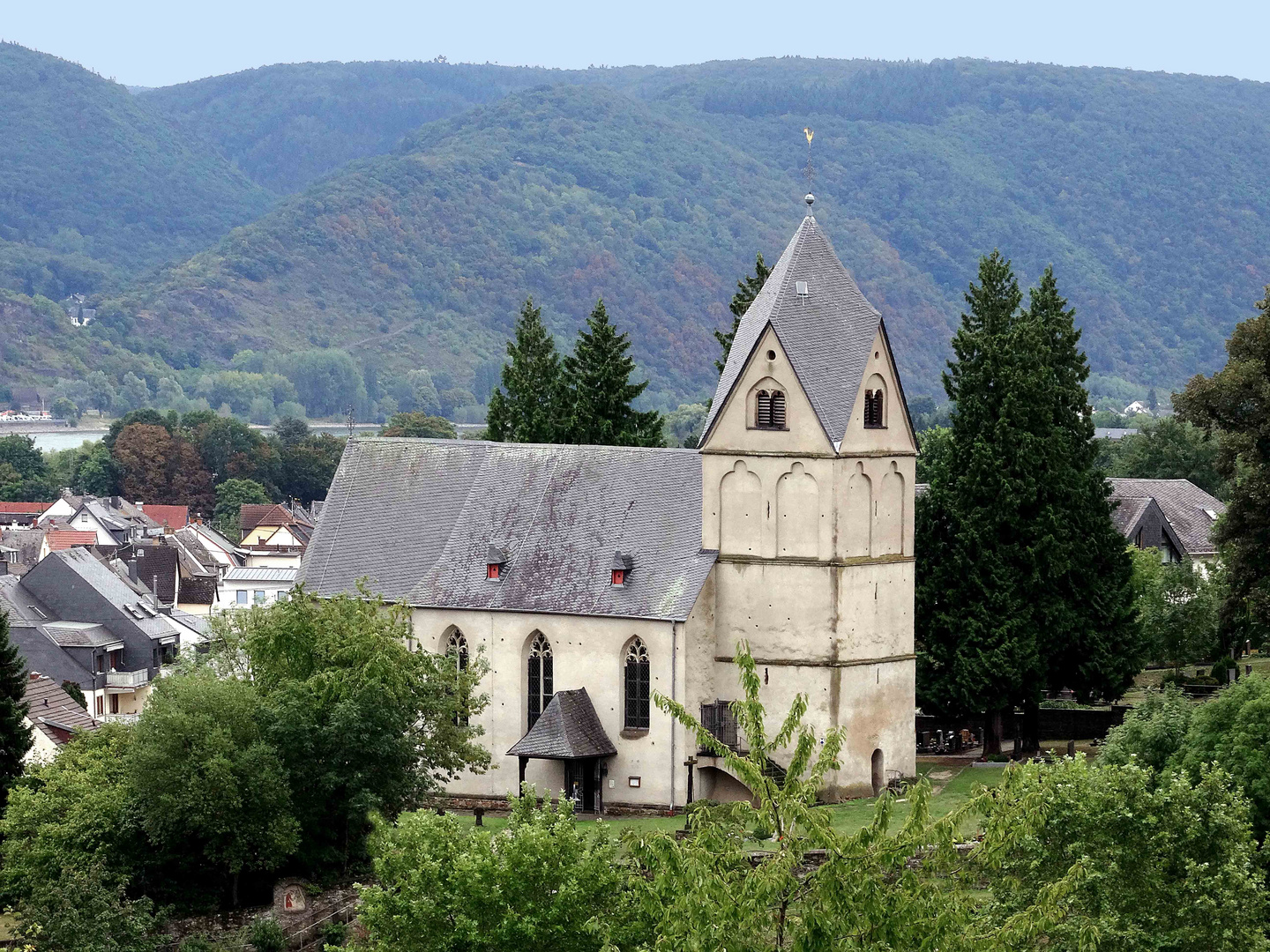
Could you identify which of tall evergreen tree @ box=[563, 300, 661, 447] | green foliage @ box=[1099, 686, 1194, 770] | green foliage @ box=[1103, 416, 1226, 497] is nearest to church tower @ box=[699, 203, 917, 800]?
green foliage @ box=[1099, 686, 1194, 770]

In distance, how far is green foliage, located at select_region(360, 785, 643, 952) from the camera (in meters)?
47.5

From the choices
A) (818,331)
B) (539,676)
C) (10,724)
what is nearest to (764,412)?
(818,331)

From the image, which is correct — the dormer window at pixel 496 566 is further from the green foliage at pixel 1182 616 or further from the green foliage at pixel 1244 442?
the green foliage at pixel 1182 616

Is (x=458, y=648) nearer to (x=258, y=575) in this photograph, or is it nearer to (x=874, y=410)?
(x=874, y=410)

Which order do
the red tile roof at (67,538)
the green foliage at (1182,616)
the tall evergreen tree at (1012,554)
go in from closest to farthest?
the tall evergreen tree at (1012,554)
the green foliage at (1182,616)
the red tile roof at (67,538)

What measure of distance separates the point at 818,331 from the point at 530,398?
1021 inches

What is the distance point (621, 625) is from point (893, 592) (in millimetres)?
8690

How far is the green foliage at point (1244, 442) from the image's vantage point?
70188 millimetres

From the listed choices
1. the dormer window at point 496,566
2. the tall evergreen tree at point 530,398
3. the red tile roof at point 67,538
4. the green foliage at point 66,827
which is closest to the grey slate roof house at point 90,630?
the tall evergreen tree at point 530,398

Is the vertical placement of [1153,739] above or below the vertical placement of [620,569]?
below

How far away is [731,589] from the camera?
76.1m

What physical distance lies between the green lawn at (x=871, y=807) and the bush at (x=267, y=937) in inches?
313

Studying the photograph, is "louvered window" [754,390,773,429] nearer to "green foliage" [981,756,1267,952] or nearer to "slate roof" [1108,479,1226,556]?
"green foliage" [981,756,1267,952]

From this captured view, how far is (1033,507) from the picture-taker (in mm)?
80750
